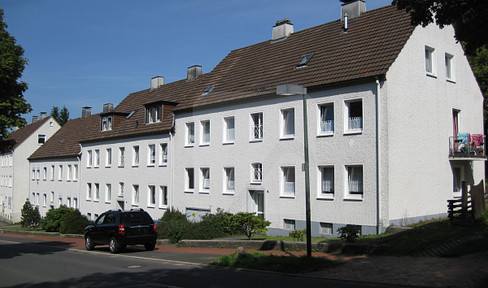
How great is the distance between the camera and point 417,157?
20.7 metres

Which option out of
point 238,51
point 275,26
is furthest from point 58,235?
point 275,26

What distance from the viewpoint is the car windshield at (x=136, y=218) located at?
18.5 meters

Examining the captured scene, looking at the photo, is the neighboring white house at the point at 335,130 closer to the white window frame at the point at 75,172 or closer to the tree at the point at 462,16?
the tree at the point at 462,16

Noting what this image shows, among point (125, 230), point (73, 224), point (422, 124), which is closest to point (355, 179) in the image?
point (422, 124)

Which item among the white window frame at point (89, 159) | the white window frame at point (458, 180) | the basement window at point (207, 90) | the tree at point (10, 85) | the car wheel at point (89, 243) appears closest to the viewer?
the tree at point (10, 85)

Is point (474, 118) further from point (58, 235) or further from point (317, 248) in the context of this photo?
point (58, 235)

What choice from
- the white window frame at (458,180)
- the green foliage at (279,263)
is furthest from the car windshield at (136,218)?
the white window frame at (458,180)

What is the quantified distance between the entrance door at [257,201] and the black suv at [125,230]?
23.0 feet

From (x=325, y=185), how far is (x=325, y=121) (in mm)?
2915

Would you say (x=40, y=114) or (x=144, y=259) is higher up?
(x=40, y=114)

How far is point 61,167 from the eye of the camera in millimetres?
48312

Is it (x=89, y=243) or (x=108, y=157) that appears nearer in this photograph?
(x=89, y=243)

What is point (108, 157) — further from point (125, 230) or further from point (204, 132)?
point (125, 230)

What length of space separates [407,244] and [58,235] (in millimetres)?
25976
